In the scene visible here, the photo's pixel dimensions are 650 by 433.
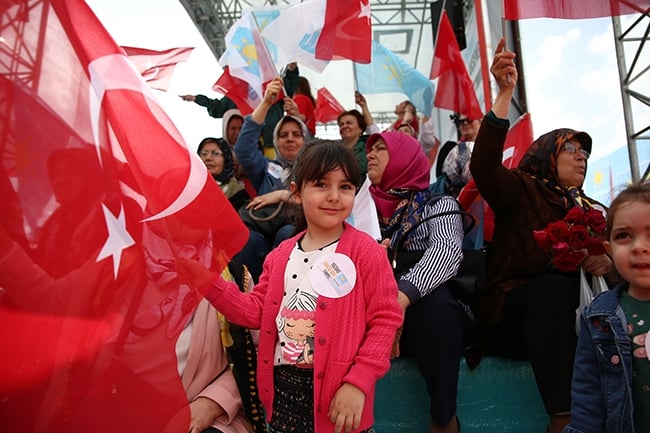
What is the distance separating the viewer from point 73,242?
1140 millimetres

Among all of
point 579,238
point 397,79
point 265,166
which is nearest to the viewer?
point 579,238

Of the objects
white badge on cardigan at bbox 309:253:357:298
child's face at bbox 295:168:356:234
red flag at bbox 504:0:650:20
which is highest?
red flag at bbox 504:0:650:20

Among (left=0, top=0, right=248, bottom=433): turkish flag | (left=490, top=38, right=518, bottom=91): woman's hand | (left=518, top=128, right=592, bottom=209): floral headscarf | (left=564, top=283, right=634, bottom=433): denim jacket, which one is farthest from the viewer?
(left=518, top=128, right=592, bottom=209): floral headscarf

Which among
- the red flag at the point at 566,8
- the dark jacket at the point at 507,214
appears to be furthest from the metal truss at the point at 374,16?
the dark jacket at the point at 507,214

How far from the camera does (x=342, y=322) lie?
141 centimetres

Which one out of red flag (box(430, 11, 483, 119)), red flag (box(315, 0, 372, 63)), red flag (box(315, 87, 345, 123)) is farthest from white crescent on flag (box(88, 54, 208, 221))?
red flag (box(315, 87, 345, 123))

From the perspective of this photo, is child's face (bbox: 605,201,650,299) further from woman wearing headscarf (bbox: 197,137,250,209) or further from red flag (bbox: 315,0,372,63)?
red flag (bbox: 315,0,372,63)

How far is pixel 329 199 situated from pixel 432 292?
64cm

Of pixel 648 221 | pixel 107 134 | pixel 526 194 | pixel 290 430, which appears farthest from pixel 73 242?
pixel 526 194

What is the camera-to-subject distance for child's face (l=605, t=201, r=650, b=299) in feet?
4.51

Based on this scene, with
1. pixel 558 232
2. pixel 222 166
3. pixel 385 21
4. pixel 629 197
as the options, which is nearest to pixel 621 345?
pixel 629 197

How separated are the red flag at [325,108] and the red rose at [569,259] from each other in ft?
14.2

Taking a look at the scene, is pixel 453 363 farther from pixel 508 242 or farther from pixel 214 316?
pixel 214 316

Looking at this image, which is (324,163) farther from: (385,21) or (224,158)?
(385,21)
